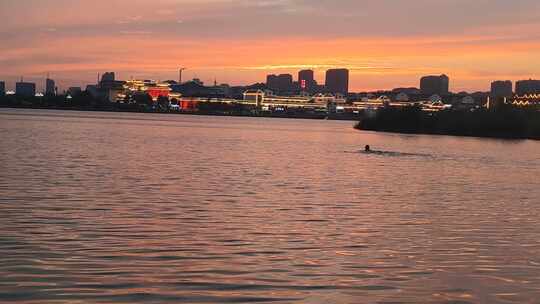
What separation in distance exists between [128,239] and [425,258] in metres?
6.58

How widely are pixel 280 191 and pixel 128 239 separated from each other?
1349cm

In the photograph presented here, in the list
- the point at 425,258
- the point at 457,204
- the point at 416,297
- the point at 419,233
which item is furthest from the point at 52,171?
the point at 416,297

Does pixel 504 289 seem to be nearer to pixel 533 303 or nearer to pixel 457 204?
pixel 533 303

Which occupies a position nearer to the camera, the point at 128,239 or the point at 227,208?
the point at 128,239

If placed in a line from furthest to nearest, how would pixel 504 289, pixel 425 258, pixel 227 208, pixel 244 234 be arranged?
pixel 227 208 < pixel 244 234 < pixel 425 258 < pixel 504 289

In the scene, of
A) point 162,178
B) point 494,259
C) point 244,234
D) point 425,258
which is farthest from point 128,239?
point 162,178

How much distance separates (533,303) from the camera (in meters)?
13.5

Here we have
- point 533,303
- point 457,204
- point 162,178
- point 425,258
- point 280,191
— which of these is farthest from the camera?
point 162,178

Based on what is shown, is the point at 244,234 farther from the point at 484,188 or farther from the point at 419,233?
the point at 484,188

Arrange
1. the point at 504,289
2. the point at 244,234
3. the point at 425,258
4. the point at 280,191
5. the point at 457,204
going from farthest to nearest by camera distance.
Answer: the point at 280,191 < the point at 457,204 < the point at 244,234 < the point at 425,258 < the point at 504,289

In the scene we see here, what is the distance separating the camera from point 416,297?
13719mm

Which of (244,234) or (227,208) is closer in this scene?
(244,234)

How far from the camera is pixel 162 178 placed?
35875 mm

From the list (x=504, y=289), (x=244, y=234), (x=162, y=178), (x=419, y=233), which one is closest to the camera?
(x=504, y=289)
